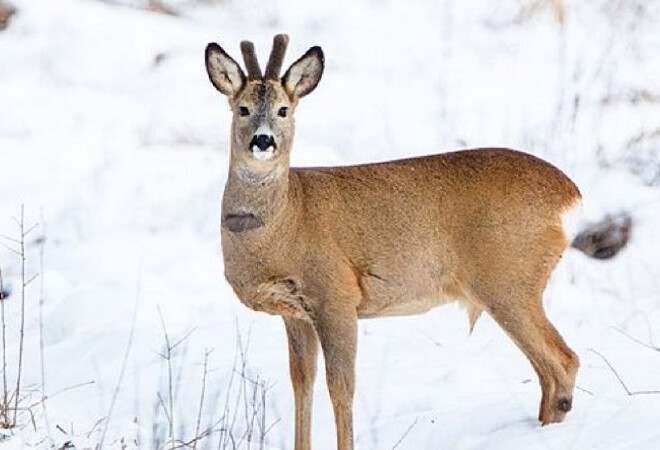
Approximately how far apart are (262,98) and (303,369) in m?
1.26

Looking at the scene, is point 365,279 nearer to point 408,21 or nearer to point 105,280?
point 105,280

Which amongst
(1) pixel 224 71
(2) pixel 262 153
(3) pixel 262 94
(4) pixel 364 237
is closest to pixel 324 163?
(4) pixel 364 237

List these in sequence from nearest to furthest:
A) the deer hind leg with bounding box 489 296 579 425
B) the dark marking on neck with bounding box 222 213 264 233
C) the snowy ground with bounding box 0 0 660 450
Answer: the dark marking on neck with bounding box 222 213 264 233 → the deer hind leg with bounding box 489 296 579 425 → the snowy ground with bounding box 0 0 660 450

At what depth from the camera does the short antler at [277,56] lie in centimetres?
635

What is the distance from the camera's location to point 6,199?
10094 millimetres

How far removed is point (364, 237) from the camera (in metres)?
6.64

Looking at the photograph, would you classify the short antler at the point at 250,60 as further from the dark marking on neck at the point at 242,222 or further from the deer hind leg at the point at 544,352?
the deer hind leg at the point at 544,352

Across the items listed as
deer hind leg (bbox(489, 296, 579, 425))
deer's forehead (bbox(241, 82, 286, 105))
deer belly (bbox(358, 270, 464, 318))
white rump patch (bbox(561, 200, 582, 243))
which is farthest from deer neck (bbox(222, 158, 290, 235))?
white rump patch (bbox(561, 200, 582, 243))

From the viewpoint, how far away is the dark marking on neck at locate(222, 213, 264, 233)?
640 cm

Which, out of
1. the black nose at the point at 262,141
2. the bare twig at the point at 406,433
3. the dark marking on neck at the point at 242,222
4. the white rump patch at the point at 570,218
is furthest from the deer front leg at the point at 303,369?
the white rump patch at the point at 570,218

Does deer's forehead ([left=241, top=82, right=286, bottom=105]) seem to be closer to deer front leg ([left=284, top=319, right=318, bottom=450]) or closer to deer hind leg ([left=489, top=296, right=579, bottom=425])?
deer front leg ([left=284, top=319, right=318, bottom=450])

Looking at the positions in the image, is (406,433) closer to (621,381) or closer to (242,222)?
(621,381)

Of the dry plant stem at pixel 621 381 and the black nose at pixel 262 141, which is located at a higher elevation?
the black nose at pixel 262 141

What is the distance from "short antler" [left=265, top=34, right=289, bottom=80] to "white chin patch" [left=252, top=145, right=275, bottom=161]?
42 cm
